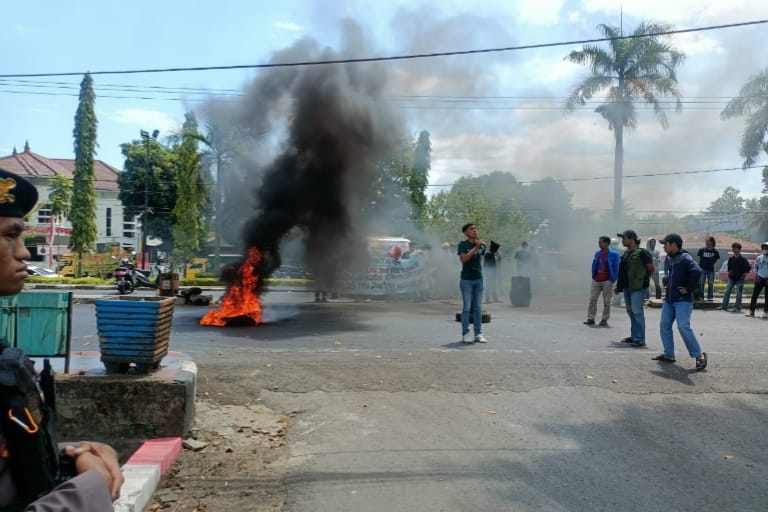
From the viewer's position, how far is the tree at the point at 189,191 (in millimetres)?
29109

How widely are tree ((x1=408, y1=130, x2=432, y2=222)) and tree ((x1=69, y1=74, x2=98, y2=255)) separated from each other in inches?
711

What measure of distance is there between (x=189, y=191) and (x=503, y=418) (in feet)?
94.7

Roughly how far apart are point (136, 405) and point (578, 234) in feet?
94.1

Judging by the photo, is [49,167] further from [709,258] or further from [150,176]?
[709,258]

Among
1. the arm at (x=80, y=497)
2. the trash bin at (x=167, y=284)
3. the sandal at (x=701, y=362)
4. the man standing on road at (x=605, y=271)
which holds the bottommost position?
the sandal at (x=701, y=362)

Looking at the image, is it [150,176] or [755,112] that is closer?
[755,112]

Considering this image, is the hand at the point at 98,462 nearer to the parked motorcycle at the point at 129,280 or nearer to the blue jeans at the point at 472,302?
the blue jeans at the point at 472,302

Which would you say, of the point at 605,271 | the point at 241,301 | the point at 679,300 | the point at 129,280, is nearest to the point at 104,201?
the point at 129,280

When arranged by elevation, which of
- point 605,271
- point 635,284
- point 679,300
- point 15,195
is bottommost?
point 679,300

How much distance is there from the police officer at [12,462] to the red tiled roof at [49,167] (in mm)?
44777

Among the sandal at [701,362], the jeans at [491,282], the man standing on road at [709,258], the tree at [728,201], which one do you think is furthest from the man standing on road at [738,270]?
the tree at [728,201]

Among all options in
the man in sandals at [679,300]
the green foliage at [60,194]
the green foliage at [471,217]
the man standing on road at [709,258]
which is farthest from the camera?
the green foliage at [60,194]

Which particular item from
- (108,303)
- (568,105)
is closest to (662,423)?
(108,303)

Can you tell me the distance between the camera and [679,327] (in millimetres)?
6445
